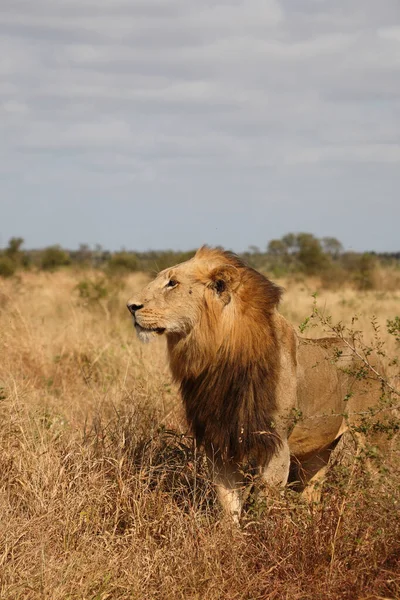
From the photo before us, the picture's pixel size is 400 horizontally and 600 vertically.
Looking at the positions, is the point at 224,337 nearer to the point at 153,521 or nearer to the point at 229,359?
the point at 229,359

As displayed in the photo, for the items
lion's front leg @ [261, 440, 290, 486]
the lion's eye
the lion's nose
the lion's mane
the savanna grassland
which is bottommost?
the savanna grassland

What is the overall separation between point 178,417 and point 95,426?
41.2 inches

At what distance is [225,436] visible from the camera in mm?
5125

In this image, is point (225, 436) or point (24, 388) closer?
point (225, 436)

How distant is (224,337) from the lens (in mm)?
5059

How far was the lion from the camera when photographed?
16.5 feet

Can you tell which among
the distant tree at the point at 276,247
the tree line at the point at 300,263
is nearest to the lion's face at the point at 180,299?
the tree line at the point at 300,263

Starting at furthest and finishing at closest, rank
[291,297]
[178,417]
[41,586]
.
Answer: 1. [291,297]
2. [178,417]
3. [41,586]

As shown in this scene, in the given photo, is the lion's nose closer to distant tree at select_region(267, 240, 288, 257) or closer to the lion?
the lion

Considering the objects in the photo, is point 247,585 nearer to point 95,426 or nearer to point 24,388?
point 95,426

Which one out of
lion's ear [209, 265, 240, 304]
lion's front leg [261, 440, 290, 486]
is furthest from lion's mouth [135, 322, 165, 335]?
lion's front leg [261, 440, 290, 486]

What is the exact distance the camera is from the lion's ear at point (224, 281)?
5.07 m

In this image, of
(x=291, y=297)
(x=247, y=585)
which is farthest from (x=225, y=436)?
(x=291, y=297)

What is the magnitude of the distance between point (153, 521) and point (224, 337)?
1.14 meters
